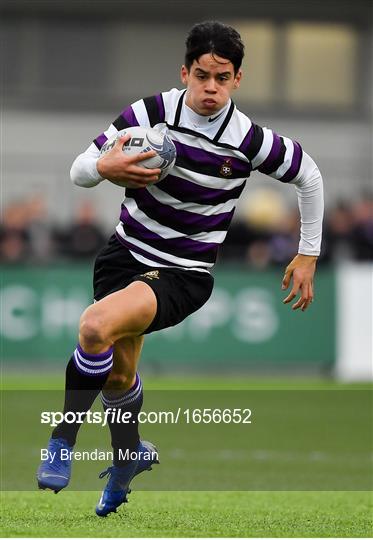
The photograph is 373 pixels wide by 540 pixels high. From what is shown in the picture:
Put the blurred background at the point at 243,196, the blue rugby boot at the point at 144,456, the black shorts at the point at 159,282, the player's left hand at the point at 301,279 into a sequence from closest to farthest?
the black shorts at the point at 159,282
the player's left hand at the point at 301,279
the blue rugby boot at the point at 144,456
the blurred background at the point at 243,196

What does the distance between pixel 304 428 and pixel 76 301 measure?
5137 mm

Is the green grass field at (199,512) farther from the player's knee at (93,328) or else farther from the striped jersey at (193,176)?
the striped jersey at (193,176)

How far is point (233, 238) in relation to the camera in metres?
19.6

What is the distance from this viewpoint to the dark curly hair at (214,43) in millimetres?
7117

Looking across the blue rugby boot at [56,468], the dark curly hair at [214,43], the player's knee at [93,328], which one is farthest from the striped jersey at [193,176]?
the blue rugby boot at [56,468]

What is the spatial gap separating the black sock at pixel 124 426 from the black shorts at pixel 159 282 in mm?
627

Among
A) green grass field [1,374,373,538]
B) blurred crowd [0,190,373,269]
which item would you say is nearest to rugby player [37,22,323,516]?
green grass field [1,374,373,538]

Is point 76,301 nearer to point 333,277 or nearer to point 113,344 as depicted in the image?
point 333,277

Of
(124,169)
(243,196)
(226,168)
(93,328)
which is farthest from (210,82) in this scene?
(243,196)

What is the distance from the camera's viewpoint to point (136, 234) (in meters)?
7.57

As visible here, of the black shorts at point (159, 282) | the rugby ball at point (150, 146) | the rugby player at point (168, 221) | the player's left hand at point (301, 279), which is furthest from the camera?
the player's left hand at point (301, 279)

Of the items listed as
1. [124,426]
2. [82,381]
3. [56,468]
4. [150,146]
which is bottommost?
[124,426]

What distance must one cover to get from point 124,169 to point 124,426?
5.79 ft

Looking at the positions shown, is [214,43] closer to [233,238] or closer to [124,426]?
[124,426]
